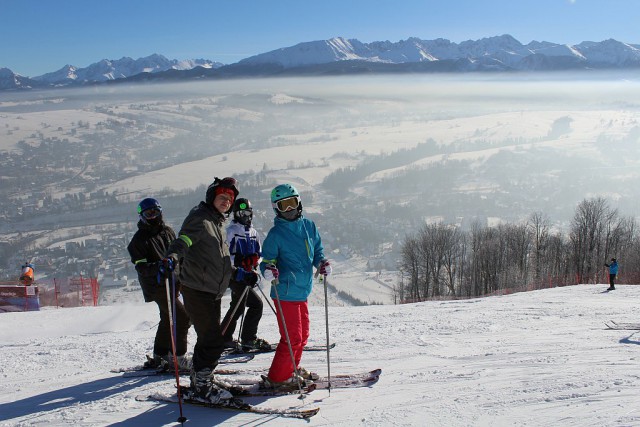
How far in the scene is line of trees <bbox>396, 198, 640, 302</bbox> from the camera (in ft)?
158

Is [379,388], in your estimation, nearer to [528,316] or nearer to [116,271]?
[528,316]

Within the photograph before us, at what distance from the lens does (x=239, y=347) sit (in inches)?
256

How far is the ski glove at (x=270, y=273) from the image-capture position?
4105 millimetres

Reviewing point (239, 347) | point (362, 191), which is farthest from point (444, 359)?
point (362, 191)

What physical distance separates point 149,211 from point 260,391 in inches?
84.4

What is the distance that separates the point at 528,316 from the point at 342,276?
3534 inches

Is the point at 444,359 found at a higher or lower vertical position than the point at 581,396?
lower

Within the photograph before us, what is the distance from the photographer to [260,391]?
459 cm

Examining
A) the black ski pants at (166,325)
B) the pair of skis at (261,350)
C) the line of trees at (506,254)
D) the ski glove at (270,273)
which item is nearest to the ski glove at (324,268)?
the ski glove at (270,273)

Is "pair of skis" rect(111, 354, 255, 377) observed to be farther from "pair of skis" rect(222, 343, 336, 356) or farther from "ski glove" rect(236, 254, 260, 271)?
"ski glove" rect(236, 254, 260, 271)

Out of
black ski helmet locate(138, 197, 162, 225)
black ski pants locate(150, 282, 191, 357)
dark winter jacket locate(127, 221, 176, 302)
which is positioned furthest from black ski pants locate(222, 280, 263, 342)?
black ski helmet locate(138, 197, 162, 225)

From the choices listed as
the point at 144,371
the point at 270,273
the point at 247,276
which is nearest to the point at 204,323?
the point at 270,273

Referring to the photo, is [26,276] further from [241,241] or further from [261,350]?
[241,241]

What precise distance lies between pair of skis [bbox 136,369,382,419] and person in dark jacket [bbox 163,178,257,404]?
62 millimetres
